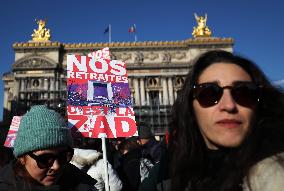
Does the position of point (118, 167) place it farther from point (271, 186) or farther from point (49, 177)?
point (271, 186)

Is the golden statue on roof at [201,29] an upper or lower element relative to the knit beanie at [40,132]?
upper

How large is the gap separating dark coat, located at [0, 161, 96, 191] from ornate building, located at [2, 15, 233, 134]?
31714 mm

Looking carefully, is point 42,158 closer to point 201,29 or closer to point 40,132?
point 40,132

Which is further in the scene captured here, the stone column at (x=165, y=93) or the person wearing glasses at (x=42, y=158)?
the stone column at (x=165, y=93)

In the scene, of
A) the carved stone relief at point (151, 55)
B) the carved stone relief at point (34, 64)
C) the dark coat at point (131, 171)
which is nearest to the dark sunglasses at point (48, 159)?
the dark coat at point (131, 171)

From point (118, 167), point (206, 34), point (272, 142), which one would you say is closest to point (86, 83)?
point (118, 167)

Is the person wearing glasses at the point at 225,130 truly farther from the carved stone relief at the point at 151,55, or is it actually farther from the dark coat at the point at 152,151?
the carved stone relief at the point at 151,55

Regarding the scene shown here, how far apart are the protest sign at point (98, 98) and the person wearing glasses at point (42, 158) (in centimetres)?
251

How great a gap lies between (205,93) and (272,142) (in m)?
0.47

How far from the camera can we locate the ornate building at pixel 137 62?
3522cm

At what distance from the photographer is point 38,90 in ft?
111

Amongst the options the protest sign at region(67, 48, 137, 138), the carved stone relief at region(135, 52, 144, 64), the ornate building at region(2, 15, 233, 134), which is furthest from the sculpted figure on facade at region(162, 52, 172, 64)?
the protest sign at region(67, 48, 137, 138)

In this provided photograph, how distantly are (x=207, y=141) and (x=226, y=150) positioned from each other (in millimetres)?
156

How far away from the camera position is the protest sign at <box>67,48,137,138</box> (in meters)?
5.13
